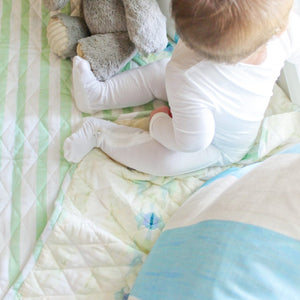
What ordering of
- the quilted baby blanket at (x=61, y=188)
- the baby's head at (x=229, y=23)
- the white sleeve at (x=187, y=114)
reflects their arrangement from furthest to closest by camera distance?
1. the quilted baby blanket at (x=61, y=188)
2. the white sleeve at (x=187, y=114)
3. the baby's head at (x=229, y=23)

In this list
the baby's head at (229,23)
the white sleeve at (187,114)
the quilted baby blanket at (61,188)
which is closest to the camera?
the baby's head at (229,23)

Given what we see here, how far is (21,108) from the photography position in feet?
3.31

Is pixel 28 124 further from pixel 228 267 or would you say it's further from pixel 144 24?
pixel 228 267

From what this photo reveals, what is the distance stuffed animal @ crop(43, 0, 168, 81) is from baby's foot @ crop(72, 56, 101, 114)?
23 mm

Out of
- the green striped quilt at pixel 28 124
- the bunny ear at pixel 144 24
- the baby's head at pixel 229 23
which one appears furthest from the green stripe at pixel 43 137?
the baby's head at pixel 229 23

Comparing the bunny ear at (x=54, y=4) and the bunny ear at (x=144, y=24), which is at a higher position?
the bunny ear at (x=54, y=4)

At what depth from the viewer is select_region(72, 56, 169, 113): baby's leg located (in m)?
0.98

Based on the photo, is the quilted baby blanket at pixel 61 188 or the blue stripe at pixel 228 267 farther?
the quilted baby blanket at pixel 61 188

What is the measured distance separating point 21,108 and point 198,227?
575 millimetres

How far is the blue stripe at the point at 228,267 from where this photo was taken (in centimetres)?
62

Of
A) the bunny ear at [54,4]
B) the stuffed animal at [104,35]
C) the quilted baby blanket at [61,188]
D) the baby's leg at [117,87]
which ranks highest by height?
the bunny ear at [54,4]

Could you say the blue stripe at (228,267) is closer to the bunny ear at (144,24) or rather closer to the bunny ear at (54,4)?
the bunny ear at (144,24)

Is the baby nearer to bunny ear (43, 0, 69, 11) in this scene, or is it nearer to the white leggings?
the white leggings

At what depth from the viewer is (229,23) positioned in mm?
558
